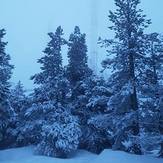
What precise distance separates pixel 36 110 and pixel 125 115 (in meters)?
8.86

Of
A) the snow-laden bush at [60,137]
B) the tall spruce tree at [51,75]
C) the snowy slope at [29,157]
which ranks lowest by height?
the snowy slope at [29,157]

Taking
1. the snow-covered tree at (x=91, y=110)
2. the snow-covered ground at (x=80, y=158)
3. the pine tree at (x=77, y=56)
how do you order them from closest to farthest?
1. the snow-covered ground at (x=80, y=158)
2. the snow-covered tree at (x=91, y=110)
3. the pine tree at (x=77, y=56)

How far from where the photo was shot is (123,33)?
77.8 feet

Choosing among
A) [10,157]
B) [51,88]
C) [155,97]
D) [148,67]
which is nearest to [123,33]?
[148,67]

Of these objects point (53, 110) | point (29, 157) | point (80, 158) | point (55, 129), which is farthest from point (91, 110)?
point (29, 157)

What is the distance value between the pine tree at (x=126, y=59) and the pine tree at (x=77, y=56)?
7.03m

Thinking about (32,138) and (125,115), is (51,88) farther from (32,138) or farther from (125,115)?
(125,115)

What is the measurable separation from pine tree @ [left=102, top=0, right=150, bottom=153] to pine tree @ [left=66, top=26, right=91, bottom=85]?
7025mm

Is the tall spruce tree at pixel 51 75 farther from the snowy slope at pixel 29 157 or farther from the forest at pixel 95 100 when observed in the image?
the snowy slope at pixel 29 157

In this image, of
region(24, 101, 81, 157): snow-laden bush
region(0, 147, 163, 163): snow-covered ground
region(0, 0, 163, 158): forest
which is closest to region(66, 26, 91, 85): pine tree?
region(0, 0, 163, 158): forest

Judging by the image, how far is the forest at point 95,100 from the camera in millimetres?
22891

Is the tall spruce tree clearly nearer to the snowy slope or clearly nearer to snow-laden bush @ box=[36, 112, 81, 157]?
snow-laden bush @ box=[36, 112, 81, 157]

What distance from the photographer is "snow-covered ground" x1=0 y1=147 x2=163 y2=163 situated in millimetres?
21281

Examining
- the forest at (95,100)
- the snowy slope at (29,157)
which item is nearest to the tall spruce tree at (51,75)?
the forest at (95,100)
